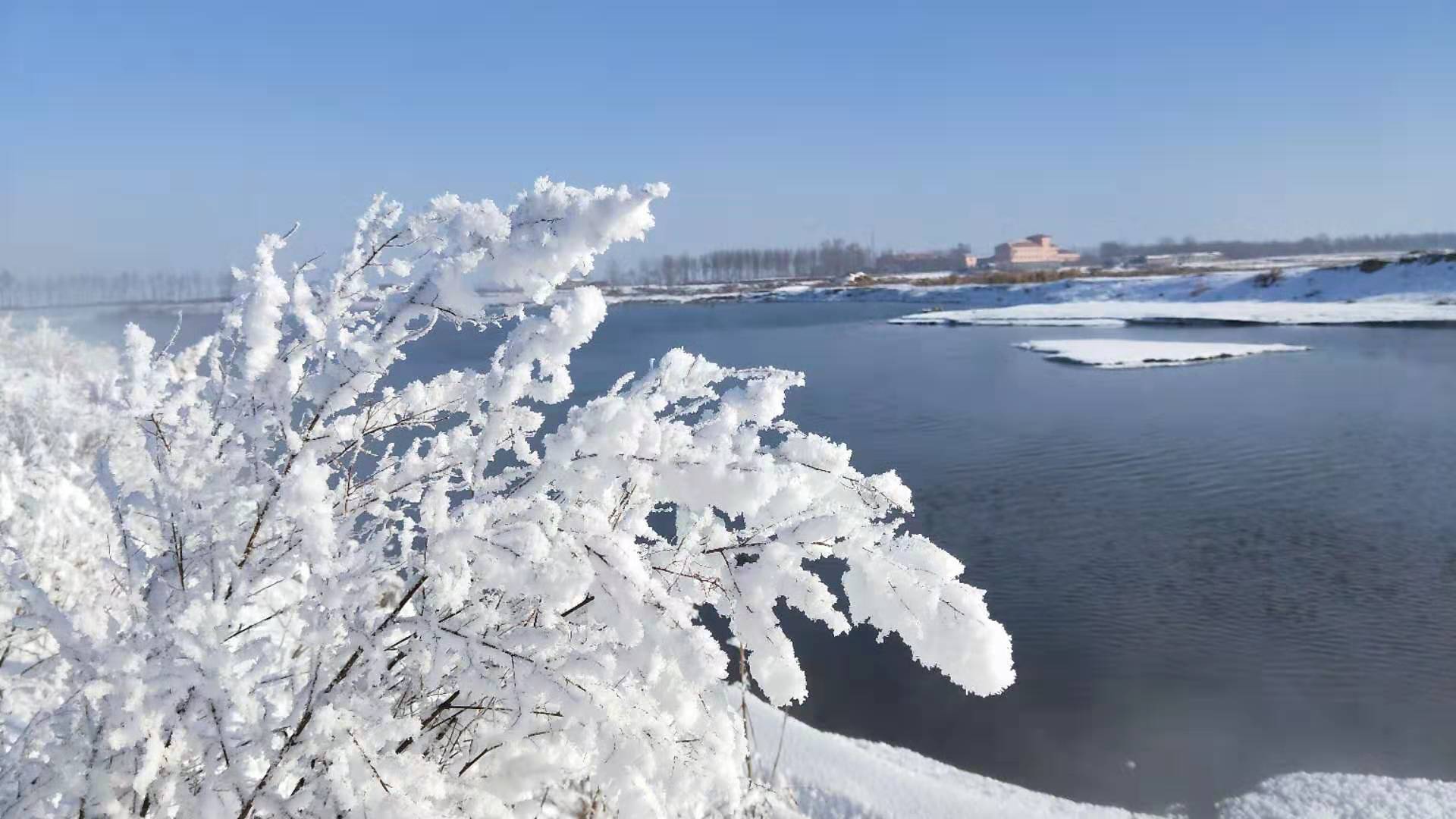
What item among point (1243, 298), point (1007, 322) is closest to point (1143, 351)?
point (1007, 322)

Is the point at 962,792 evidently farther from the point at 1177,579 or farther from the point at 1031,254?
the point at 1031,254

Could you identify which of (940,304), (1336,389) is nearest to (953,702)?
(1336,389)

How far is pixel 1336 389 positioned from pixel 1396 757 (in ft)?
48.0

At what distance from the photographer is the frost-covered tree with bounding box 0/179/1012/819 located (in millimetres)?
1423

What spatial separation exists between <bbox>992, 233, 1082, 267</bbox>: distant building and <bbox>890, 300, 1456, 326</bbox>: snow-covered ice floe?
88.6 metres

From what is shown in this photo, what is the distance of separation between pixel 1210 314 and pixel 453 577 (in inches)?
1545

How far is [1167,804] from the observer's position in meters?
4.83

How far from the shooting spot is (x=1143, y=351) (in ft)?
79.2

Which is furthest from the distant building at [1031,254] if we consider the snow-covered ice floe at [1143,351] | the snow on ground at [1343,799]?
the snow on ground at [1343,799]

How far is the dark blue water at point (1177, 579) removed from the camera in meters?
5.58

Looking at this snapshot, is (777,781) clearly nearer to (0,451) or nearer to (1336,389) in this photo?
(0,451)

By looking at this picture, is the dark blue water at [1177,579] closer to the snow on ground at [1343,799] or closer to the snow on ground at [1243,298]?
the snow on ground at [1343,799]

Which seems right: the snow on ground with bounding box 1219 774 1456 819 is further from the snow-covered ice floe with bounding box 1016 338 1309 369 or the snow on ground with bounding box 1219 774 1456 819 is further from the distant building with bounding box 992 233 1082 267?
Result: the distant building with bounding box 992 233 1082 267

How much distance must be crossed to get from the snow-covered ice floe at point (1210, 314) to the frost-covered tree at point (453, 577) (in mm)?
35345
